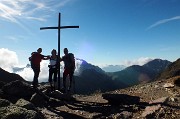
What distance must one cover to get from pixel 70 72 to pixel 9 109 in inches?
324

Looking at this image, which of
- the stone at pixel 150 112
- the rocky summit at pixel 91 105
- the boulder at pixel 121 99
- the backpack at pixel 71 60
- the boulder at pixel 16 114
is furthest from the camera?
the backpack at pixel 71 60

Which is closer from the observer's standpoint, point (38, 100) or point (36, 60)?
point (38, 100)

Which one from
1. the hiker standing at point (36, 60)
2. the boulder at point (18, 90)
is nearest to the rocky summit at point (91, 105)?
the boulder at point (18, 90)

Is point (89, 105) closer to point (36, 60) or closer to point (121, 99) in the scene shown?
point (121, 99)

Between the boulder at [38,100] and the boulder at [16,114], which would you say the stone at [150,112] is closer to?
the boulder at [16,114]

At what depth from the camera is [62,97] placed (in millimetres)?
19516

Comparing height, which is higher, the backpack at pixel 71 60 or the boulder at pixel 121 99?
the backpack at pixel 71 60

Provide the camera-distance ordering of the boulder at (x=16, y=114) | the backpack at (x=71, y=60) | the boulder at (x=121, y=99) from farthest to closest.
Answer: the backpack at (x=71, y=60) < the boulder at (x=121, y=99) < the boulder at (x=16, y=114)

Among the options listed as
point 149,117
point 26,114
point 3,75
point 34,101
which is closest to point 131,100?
point 149,117

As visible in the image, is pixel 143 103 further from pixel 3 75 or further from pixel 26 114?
pixel 3 75

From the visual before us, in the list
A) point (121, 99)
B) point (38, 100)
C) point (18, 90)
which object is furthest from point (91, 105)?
point (18, 90)

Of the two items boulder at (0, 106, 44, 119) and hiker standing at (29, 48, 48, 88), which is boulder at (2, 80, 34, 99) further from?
boulder at (0, 106, 44, 119)

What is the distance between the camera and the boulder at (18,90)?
1864cm

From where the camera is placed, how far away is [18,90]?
18875 mm
